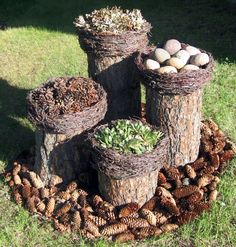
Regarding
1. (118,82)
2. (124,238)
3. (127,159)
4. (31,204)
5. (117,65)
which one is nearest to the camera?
(127,159)

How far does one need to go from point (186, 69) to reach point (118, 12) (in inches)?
50.4

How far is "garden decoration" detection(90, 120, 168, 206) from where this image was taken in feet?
15.0

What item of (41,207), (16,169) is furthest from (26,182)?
(41,207)

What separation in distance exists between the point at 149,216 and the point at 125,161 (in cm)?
66

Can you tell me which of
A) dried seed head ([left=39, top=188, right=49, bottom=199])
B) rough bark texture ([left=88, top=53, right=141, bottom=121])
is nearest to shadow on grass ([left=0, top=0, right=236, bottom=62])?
rough bark texture ([left=88, top=53, right=141, bottom=121])

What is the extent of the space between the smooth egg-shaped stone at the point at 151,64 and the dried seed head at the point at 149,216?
58.2 inches

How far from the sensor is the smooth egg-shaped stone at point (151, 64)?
5125mm

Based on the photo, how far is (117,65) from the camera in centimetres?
571

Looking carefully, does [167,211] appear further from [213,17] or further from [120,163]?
[213,17]

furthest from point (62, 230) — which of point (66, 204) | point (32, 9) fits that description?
point (32, 9)

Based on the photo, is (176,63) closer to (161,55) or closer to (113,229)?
(161,55)

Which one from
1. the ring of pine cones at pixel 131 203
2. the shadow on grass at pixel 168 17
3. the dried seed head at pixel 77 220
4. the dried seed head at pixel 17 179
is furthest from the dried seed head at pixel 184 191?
the shadow on grass at pixel 168 17

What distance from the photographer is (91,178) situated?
541cm

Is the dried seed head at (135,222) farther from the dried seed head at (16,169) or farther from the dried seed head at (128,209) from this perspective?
the dried seed head at (16,169)
